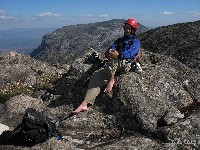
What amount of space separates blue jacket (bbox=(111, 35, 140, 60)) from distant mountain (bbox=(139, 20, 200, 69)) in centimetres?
2001

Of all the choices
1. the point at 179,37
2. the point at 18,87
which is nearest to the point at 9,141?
the point at 18,87

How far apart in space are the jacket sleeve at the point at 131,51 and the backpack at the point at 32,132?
5736 millimetres

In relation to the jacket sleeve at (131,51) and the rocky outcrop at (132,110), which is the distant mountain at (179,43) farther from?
the jacket sleeve at (131,51)

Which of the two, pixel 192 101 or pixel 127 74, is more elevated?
pixel 127 74

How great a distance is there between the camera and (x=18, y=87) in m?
26.4

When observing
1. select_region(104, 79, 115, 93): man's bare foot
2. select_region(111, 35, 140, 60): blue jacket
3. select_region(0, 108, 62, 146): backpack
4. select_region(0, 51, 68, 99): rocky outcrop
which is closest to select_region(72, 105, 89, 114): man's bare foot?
select_region(104, 79, 115, 93): man's bare foot

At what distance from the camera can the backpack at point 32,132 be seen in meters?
12.1

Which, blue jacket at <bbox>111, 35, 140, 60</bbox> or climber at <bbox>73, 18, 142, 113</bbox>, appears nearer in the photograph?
climber at <bbox>73, 18, 142, 113</bbox>

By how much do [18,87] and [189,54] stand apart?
21189 millimetres

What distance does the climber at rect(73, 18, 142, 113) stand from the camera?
1609cm

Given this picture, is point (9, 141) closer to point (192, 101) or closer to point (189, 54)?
point (192, 101)

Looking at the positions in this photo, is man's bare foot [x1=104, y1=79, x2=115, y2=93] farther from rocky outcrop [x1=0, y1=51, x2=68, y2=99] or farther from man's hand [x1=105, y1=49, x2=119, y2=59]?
rocky outcrop [x1=0, y1=51, x2=68, y2=99]

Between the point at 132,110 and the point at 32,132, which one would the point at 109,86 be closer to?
the point at 132,110

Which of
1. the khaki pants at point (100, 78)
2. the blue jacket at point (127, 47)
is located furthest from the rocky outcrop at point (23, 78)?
the blue jacket at point (127, 47)
